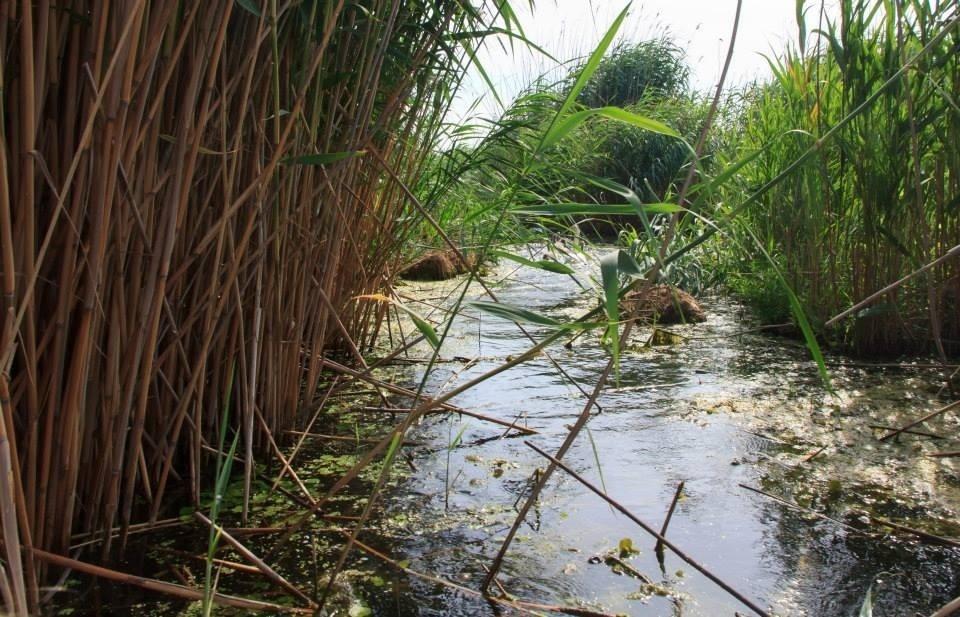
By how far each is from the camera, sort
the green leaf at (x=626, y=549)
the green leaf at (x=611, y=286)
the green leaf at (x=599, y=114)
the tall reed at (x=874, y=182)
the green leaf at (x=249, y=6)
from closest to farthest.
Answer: the green leaf at (x=611, y=286), the green leaf at (x=599, y=114), the green leaf at (x=249, y=6), the green leaf at (x=626, y=549), the tall reed at (x=874, y=182)

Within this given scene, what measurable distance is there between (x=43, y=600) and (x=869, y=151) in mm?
Answer: 2872

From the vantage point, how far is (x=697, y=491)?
2.11 meters

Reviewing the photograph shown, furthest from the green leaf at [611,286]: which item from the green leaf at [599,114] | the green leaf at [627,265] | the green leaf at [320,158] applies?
the green leaf at [320,158]

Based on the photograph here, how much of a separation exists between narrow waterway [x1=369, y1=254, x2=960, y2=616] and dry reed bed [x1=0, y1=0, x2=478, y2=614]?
531 mm

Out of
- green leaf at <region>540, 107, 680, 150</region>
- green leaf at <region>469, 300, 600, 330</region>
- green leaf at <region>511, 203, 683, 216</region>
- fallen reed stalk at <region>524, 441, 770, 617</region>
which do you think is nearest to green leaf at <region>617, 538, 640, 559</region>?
fallen reed stalk at <region>524, 441, 770, 617</region>

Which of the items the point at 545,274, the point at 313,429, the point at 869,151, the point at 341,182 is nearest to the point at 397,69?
the point at 341,182

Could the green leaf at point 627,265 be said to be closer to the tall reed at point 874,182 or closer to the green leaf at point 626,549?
the green leaf at point 626,549

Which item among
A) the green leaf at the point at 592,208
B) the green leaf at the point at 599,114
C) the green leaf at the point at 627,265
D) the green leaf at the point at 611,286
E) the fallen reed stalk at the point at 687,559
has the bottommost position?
the fallen reed stalk at the point at 687,559

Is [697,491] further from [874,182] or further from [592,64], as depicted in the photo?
[874,182]

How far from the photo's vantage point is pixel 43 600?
1454mm

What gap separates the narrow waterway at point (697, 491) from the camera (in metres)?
1.63

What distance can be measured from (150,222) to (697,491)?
141 cm

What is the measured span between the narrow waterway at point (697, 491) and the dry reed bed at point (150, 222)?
0.53 metres

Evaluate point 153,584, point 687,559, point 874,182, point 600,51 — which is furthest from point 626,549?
point 874,182
